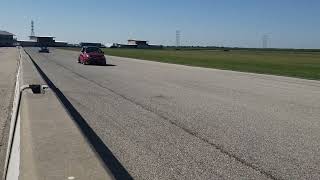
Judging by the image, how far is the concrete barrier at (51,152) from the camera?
19.3ft

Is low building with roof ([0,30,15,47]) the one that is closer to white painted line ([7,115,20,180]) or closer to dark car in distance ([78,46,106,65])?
dark car in distance ([78,46,106,65])

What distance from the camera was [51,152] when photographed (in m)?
7.01

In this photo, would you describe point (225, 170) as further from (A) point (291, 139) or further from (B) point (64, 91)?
A: (B) point (64, 91)

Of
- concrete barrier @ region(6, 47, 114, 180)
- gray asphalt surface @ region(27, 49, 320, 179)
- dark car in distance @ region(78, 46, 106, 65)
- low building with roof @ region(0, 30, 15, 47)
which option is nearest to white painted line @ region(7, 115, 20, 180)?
concrete barrier @ region(6, 47, 114, 180)

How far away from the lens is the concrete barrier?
19.3 feet

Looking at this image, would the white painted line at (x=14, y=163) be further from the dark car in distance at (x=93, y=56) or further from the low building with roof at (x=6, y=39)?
the low building with roof at (x=6, y=39)

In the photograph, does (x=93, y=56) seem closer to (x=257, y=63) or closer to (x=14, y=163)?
(x=257, y=63)

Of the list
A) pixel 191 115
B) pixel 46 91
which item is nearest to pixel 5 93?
pixel 46 91

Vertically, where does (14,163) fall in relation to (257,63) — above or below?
above

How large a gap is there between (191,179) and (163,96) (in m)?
10.6

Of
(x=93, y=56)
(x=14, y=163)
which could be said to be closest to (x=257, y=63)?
(x=93, y=56)

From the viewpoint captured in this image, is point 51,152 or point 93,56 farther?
point 93,56

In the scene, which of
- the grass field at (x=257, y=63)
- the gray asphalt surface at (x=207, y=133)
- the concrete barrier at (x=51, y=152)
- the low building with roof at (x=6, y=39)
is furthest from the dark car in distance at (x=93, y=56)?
the low building with roof at (x=6, y=39)

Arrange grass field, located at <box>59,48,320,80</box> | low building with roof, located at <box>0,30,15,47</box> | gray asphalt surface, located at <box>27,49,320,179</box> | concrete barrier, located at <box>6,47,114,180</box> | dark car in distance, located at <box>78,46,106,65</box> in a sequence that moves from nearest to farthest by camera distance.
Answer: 1. concrete barrier, located at <box>6,47,114,180</box>
2. gray asphalt surface, located at <box>27,49,320,179</box>
3. grass field, located at <box>59,48,320,80</box>
4. dark car in distance, located at <box>78,46,106,65</box>
5. low building with roof, located at <box>0,30,15,47</box>
